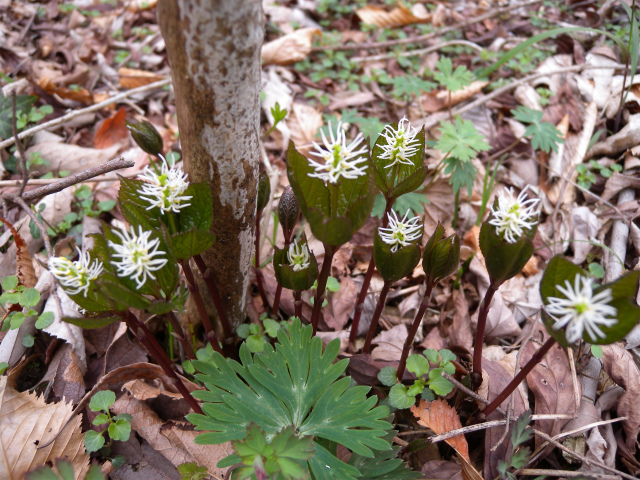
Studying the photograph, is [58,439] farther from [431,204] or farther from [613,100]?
[613,100]

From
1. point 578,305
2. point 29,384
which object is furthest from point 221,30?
point 29,384

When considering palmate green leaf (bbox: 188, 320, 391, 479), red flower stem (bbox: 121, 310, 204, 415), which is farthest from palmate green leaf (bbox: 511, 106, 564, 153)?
red flower stem (bbox: 121, 310, 204, 415)

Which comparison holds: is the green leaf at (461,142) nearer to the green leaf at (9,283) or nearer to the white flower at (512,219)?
the white flower at (512,219)

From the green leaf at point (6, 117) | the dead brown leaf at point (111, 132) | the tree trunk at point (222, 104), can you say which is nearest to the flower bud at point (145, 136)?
the tree trunk at point (222, 104)

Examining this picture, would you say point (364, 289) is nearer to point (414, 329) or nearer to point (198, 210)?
point (414, 329)

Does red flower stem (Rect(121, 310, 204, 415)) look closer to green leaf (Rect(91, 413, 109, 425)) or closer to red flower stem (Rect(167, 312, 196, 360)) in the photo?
red flower stem (Rect(167, 312, 196, 360))

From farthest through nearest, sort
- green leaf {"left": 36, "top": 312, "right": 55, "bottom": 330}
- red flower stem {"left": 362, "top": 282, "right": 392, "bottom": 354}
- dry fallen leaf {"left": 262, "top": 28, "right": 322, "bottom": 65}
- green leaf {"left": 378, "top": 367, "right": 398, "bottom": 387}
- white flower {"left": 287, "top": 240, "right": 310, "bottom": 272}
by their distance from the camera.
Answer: dry fallen leaf {"left": 262, "top": 28, "right": 322, "bottom": 65} → green leaf {"left": 36, "top": 312, "right": 55, "bottom": 330} → green leaf {"left": 378, "top": 367, "right": 398, "bottom": 387} → red flower stem {"left": 362, "top": 282, "right": 392, "bottom": 354} → white flower {"left": 287, "top": 240, "right": 310, "bottom": 272}
